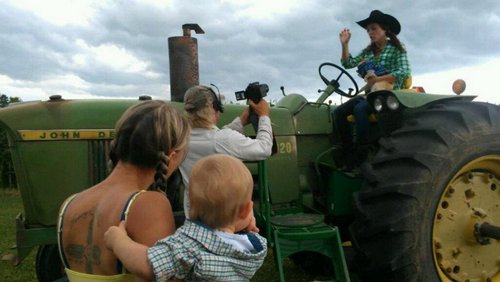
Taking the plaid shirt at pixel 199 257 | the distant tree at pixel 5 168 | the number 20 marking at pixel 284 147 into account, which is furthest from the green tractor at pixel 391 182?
the distant tree at pixel 5 168

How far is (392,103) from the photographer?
371cm

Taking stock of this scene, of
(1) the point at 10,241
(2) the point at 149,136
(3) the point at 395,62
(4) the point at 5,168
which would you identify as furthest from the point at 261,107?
(4) the point at 5,168

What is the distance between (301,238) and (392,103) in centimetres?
116

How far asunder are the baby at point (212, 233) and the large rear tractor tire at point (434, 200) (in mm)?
1918

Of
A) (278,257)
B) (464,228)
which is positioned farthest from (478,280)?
(278,257)

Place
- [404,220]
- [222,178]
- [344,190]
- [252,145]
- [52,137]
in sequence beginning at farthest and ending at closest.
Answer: [344,190], [52,137], [404,220], [252,145], [222,178]

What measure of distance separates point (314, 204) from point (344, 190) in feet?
1.03

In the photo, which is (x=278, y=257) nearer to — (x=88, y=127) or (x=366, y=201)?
(x=366, y=201)

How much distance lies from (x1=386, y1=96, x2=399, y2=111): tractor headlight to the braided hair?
7.87ft

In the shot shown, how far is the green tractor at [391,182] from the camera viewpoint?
3369 millimetres

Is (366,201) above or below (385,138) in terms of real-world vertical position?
below

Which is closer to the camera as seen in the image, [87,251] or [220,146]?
[87,251]

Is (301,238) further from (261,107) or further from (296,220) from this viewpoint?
(261,107)

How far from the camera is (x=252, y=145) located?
2.91 m
